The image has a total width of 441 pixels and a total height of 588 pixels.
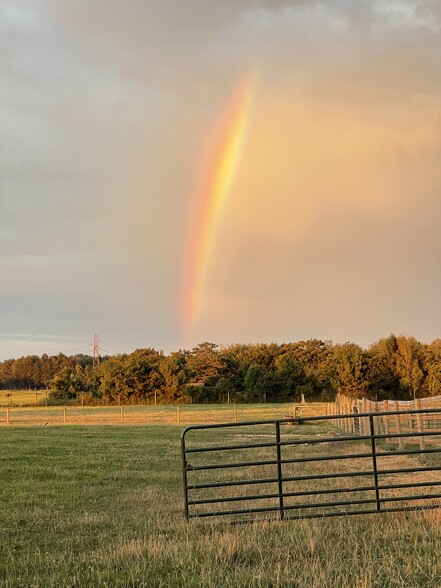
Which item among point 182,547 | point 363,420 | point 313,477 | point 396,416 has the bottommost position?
point 363,420

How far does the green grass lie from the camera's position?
5.72 metres

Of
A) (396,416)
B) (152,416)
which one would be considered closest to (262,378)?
(152,416)

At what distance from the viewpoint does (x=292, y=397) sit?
8631 centimetres

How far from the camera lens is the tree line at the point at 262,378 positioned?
84.8 m

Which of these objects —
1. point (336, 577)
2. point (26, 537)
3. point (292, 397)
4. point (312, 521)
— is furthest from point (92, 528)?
point (292, 397)

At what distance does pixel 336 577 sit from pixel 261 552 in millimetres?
1074

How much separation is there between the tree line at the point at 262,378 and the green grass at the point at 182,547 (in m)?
73.7

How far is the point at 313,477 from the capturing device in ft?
27.7

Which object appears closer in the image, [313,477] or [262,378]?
[313,477]

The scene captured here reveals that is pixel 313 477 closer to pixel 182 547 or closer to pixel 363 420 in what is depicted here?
pixel 182 547

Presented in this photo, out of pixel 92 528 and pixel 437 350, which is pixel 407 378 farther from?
pixel 92 528

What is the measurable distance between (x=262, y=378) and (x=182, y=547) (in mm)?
80491

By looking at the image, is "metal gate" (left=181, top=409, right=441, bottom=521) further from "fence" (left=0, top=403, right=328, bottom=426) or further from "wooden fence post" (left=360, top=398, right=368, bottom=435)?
"fence" (left=0, top=403, right=328, bottom=426)

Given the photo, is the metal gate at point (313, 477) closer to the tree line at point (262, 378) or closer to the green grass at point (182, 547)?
the green grass at point (182, 547)
